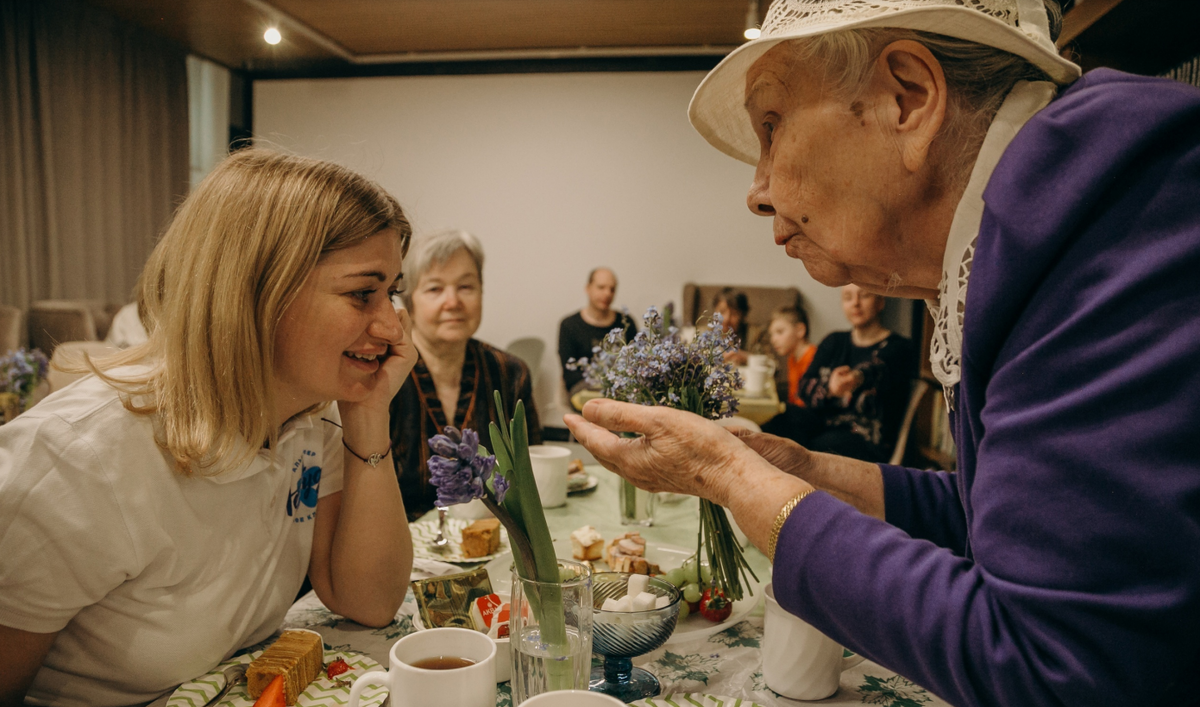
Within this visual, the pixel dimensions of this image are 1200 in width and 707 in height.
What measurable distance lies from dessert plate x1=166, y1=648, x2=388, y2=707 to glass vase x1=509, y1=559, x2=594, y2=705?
0.19m

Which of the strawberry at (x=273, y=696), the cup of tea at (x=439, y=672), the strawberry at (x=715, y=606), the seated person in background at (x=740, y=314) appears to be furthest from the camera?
the seated person in background at (x=740, y=314)

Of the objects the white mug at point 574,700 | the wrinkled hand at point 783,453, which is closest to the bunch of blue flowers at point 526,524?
the white mug at point 574,700

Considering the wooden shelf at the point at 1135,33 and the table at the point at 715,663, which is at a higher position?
the wooden shelf at the point at 1135,33

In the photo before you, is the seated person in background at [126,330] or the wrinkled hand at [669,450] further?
the seated person in background at [126,330]

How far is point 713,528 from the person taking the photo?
121 cm

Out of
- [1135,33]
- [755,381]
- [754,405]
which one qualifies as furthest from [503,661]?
[755,381]

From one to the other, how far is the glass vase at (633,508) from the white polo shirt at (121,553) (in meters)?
0.82

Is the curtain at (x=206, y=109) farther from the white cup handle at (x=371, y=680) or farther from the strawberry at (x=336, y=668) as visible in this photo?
the white cup handle at (x=371, y=680)

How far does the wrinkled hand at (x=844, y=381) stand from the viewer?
420 centimetres

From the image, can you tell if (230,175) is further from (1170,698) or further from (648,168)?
(648,168)

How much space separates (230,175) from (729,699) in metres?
1.09

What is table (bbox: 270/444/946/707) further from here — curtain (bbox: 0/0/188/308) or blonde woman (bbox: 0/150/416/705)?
curtain (bbox: 0/0/188/308)

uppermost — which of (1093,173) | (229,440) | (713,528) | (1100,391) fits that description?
(1093,173)

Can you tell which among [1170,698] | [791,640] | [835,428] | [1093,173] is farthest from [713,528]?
[835,428]
